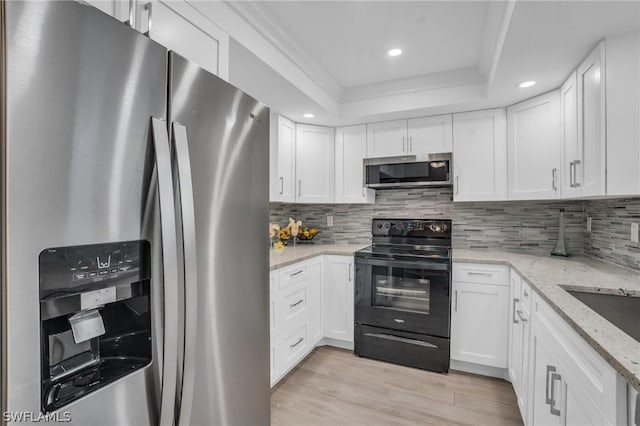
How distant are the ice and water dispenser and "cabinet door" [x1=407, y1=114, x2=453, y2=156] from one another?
2601mm

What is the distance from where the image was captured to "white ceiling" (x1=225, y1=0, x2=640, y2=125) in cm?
154

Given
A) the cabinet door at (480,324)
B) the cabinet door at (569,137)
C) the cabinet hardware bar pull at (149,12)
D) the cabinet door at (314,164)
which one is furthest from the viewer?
the cabinet door at (314,164)

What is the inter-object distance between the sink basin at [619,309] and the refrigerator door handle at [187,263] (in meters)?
1.67

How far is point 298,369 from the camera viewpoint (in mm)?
2541

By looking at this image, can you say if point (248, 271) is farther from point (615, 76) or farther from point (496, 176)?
point (496, 176)

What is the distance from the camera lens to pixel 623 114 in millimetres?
1540

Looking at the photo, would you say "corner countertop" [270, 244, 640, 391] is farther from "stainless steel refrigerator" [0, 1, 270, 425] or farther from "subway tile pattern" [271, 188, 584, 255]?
"stainless steel refrigerator" [0, 1, 270, 425]

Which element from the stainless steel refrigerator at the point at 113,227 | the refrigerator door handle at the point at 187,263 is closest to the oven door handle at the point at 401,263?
the stainless steel refrigerator at the point at 113,227

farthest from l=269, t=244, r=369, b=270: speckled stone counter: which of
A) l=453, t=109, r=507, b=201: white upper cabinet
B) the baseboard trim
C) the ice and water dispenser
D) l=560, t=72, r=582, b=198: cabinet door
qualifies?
l=560, t=72, r=582, b=198: cabinet door

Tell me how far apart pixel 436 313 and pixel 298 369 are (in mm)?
1177

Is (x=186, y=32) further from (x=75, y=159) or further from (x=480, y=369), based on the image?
(x=480, y=369)

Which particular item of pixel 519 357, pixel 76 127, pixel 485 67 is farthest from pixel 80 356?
pixel 485 67

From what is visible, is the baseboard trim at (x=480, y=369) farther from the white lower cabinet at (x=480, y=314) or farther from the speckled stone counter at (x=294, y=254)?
the speckled stone counter at (x=294, y=254)

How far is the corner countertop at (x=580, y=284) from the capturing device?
2.67 feet
